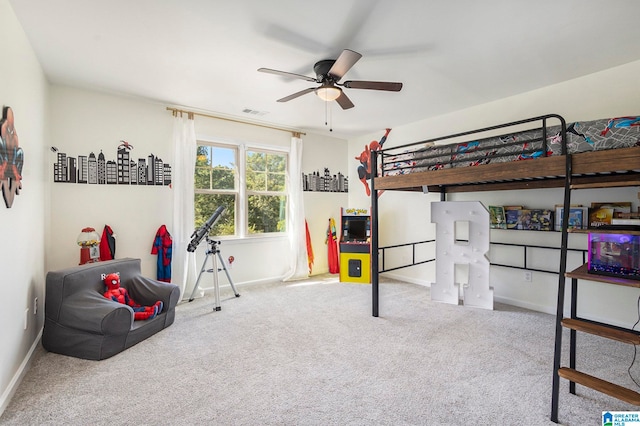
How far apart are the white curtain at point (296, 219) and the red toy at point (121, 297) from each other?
93.0 inches

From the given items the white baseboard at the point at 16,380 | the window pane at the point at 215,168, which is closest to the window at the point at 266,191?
the window pane at the point at 215,168

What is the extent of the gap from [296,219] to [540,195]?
3.36 metres

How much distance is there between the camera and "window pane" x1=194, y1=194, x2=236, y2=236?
436cm

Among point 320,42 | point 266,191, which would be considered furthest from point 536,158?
point 266,191

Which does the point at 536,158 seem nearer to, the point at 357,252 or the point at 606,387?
the point at 606,387

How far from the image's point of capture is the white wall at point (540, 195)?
2965mm

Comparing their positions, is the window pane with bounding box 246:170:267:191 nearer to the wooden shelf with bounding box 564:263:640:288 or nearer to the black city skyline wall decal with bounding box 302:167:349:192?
the black city skyline wall decal with bounding box 302:167:349:192

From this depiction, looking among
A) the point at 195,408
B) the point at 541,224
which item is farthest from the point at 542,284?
the point at 195,408

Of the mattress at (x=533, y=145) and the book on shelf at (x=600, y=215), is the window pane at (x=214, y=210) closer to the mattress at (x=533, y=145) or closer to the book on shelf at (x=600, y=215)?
the mattress at (x=533, y=145)

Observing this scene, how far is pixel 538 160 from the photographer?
88.9 inches

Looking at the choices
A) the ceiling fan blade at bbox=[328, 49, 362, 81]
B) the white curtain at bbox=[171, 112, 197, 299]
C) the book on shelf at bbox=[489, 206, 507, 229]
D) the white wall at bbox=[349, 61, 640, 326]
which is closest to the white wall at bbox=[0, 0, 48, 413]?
the white curtain at bbox=[171, 112, 197, 299]

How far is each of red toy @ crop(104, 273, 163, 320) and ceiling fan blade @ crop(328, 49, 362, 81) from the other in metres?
2.75

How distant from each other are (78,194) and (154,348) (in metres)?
2.05

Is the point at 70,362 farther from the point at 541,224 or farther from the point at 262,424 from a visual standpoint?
the point at 541,224
